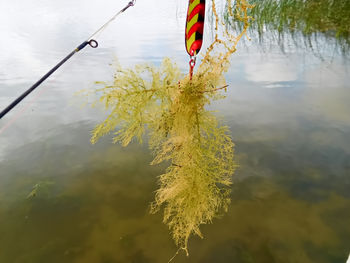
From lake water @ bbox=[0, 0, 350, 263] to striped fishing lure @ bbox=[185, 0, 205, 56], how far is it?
0.89 meters

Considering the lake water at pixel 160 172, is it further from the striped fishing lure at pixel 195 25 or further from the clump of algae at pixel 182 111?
the striped fishing lure at pixel 195 25

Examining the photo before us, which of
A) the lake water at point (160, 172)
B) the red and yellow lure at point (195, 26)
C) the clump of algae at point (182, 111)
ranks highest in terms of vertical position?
the red and yellow lure at point (195, 26)

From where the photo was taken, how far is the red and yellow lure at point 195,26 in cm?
134

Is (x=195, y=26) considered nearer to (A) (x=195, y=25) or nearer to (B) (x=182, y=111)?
(A) (x=195, y=25)

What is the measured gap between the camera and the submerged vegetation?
800 cm

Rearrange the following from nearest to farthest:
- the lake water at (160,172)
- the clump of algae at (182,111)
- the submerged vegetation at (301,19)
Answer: the clump of algae at (182,111) → the lake water at (160,172) → the submerged vegetation at (301,19)

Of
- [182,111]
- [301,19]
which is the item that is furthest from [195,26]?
[301,19]

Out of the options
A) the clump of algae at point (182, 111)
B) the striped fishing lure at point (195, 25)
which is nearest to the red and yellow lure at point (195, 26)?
the striped fishing lure at point (195, 25)

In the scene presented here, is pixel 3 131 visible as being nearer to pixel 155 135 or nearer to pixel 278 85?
pixel 155 135

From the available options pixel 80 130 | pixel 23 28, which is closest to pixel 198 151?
pixel 80 130

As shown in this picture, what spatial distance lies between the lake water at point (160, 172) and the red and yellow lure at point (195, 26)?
2.92ft

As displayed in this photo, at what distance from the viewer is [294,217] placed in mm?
1987

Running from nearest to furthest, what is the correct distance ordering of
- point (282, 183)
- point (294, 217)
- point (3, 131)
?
point (294, 217) → point (282, 183) → point (3, 131)

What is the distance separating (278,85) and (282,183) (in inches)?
115
